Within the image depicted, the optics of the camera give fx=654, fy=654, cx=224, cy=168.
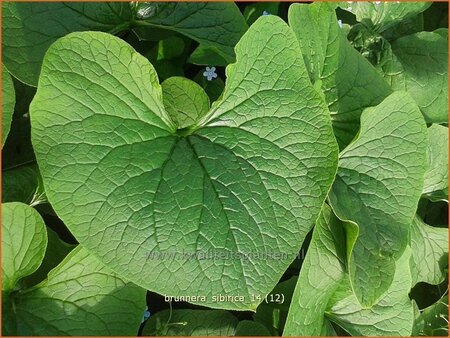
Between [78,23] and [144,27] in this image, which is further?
[144,27]

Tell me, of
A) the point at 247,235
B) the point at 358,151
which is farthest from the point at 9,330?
the point at 358,151

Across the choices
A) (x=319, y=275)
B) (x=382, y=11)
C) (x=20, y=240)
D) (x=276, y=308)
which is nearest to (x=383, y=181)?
(x=319, y=275)

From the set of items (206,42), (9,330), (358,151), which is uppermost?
(206,42)

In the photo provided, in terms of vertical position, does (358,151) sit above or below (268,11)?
below

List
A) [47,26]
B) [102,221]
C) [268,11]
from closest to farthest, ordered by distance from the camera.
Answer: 1. [102,221]
2. [47,26]
3. [268,11]

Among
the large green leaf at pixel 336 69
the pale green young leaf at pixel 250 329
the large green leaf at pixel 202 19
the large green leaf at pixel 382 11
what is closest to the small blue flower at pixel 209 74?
the large green leaf at pixel 202 19

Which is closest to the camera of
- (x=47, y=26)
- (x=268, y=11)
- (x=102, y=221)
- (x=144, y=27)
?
(x=102, y=221)

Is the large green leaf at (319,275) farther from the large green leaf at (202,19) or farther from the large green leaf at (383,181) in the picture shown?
the large green leaf at (202,19)

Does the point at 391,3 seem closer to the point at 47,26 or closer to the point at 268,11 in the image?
the point at 268,11

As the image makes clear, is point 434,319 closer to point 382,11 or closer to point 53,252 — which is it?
point 382,11
